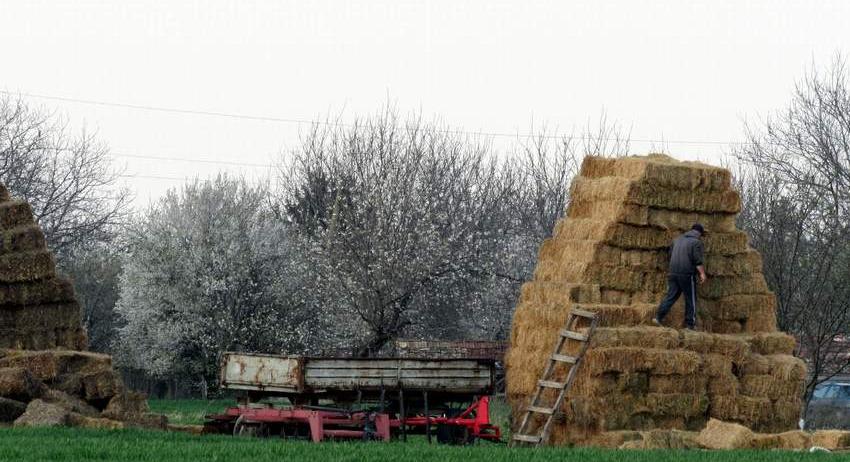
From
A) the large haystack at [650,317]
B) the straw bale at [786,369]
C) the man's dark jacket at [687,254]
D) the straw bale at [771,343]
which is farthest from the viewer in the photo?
the straw bale at [771,343]

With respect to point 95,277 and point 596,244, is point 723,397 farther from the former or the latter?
point 95,277

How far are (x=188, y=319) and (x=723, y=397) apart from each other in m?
30.4

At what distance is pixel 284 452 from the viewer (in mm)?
19844

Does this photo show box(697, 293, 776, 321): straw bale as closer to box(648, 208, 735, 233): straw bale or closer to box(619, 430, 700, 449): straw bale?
box(648, 208, 735, 233): straw bale

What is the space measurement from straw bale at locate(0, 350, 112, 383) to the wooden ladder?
27.1 ft

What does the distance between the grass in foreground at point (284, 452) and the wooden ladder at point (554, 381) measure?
2.51m

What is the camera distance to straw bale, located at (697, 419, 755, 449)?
23.2 metres

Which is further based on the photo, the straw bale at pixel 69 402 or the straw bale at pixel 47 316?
the straw bale at pixel 47 316

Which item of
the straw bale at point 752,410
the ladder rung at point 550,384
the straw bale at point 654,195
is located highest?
the straw bale at point 654,195

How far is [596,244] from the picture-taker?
25.5 m

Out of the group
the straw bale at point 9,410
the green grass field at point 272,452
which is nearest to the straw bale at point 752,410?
the green grass field at point 272,452

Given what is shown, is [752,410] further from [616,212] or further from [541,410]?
[616,212]

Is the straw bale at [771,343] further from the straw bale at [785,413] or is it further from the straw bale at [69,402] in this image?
the straw bale at [69,402]

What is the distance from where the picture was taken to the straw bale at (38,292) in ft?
95.9
